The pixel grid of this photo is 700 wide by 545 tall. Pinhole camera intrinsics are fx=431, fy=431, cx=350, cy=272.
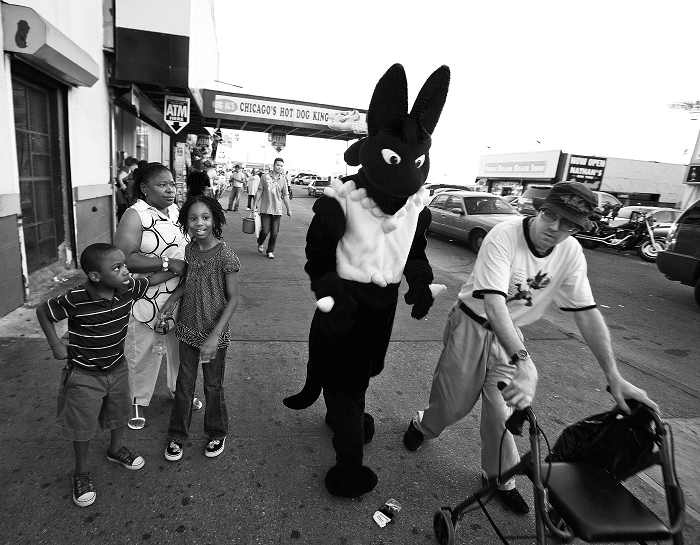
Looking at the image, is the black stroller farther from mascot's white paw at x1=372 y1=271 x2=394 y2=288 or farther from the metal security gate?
the metal security gate

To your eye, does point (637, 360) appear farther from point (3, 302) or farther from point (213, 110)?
point (213, 110)

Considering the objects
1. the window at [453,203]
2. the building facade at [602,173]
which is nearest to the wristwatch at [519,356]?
the window at [453,203]

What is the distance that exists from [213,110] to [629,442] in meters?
13.0

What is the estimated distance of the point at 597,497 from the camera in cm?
162

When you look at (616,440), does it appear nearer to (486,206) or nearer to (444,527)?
(444,527)

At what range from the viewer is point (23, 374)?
3.29 meters

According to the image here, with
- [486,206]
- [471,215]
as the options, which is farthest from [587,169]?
[471,215]

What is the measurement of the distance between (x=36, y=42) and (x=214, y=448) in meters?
4.28

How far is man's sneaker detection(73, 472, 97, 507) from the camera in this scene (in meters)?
2.14

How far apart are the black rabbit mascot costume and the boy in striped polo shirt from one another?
0.95 m

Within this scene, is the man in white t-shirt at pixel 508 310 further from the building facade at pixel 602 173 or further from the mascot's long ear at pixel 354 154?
the building facade at pixel 602 173

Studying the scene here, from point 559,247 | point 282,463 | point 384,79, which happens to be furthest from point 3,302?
point 559,247

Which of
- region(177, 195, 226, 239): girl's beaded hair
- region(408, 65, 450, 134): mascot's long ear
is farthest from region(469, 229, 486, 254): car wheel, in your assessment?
region(177, 195, 226, 239): girl's beaded hair

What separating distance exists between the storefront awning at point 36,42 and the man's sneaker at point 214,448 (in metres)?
4.21
